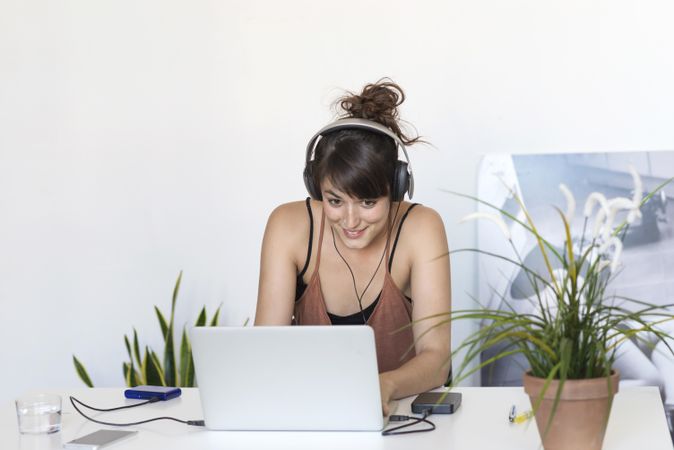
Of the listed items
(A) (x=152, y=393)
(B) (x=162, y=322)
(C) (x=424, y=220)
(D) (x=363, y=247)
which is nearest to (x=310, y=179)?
(D) (x=363, y=247)

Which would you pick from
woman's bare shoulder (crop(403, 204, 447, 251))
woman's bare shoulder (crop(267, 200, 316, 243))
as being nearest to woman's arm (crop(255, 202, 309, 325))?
woman's bare shoulder (crop(267, 200, 316, 243))

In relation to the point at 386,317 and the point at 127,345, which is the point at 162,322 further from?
the point at 386,317

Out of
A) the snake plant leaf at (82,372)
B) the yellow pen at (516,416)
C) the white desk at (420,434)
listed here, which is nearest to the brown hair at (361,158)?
the white desk at (420,434)

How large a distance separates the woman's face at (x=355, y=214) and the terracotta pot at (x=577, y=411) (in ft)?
3.16

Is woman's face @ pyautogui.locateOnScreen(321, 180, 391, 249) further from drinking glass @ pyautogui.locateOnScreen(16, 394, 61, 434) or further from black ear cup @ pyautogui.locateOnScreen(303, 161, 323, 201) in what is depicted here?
drinking glass @ pyautogui.locateOnScreen(16, 394, 61, 434)

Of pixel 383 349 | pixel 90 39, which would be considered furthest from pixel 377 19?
pixel 383 349

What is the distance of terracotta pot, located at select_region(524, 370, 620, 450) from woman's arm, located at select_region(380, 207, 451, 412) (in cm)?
57

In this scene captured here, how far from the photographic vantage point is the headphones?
7.70 feet

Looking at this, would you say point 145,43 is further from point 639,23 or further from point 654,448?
point 654,448

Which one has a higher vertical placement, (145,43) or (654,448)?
(145,43)

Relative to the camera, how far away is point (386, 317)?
102 inches

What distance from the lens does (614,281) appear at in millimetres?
3363

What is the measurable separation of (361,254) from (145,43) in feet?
5.39

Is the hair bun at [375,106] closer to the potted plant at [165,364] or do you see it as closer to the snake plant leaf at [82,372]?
the potted plant at [165,364]
